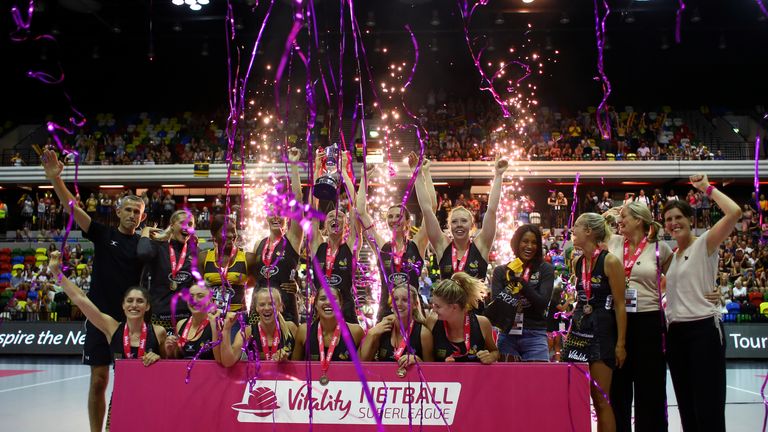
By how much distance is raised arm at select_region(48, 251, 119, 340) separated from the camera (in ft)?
12.6

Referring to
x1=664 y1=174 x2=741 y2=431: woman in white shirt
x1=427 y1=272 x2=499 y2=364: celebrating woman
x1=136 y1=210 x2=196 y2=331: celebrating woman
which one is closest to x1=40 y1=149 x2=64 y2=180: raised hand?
x1=136 y1=210 x2=196 y2=331: celebrating woman

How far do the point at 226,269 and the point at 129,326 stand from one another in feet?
2.61

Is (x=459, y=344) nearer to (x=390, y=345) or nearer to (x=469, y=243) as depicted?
(x=390, y=345)

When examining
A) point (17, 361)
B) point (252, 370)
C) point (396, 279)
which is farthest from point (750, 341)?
point (17, 361)

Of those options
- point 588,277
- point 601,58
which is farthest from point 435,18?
point 588,277

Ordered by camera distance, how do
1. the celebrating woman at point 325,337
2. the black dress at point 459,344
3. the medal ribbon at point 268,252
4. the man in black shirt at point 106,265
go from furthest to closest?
the medal ribbon at point 268,252 → the man in black shirt at point 106,265 → the celebrating woman at point 325,337 → the black dress at point 459,344

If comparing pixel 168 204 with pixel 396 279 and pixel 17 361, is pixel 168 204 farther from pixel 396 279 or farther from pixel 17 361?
pixel 396 279

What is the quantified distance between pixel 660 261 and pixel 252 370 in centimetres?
256

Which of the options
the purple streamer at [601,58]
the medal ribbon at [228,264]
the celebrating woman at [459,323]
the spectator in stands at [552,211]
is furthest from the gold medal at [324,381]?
the spectator in stands at [552,211]

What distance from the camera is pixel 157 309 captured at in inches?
172

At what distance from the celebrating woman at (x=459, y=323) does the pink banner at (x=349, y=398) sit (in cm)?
18

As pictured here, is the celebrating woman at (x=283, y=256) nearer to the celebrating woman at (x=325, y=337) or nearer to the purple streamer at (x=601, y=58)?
the celebrating woman at (x=325, y=337)

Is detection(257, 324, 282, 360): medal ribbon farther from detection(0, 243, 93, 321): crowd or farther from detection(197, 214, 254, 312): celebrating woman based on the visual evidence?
detection(0, 243, 93, 321): crowd

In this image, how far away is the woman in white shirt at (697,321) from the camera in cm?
328
